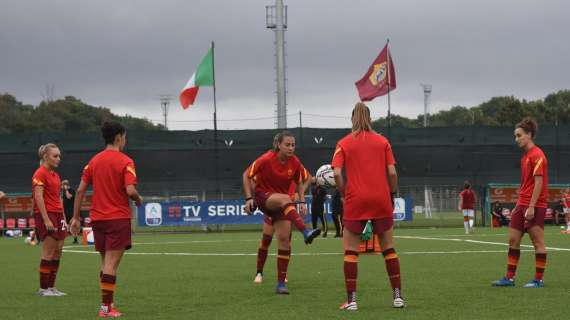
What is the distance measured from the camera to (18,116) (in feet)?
304

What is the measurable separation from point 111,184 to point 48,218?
8.14 feet

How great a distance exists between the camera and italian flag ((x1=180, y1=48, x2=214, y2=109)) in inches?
1460

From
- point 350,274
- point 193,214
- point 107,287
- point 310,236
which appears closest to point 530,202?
point 310,236

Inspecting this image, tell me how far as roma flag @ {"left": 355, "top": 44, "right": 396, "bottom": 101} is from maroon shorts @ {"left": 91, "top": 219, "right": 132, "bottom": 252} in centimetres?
3044

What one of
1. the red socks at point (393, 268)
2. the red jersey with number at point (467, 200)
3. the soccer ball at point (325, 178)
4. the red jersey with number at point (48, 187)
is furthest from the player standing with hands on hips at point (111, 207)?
the red jersey with number at point (467, 200)

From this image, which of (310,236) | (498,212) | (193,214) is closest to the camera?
(310,236)

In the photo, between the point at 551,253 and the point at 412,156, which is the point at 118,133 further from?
the point at 412,156

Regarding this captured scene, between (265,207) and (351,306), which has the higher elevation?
(265,207)

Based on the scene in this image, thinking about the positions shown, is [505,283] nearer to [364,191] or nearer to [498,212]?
[364,191]

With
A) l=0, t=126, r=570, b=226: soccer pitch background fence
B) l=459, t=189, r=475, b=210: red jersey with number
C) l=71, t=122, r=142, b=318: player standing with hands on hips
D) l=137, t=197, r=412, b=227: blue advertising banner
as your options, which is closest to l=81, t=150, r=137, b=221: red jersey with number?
l=71, t=122, r=142, b=318: player standing with hands on hips

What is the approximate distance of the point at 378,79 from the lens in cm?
3972

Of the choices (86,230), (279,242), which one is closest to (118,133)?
(279,242)

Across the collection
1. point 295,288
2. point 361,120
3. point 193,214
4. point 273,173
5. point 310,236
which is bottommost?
point 295,288

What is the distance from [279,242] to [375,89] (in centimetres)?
2827
